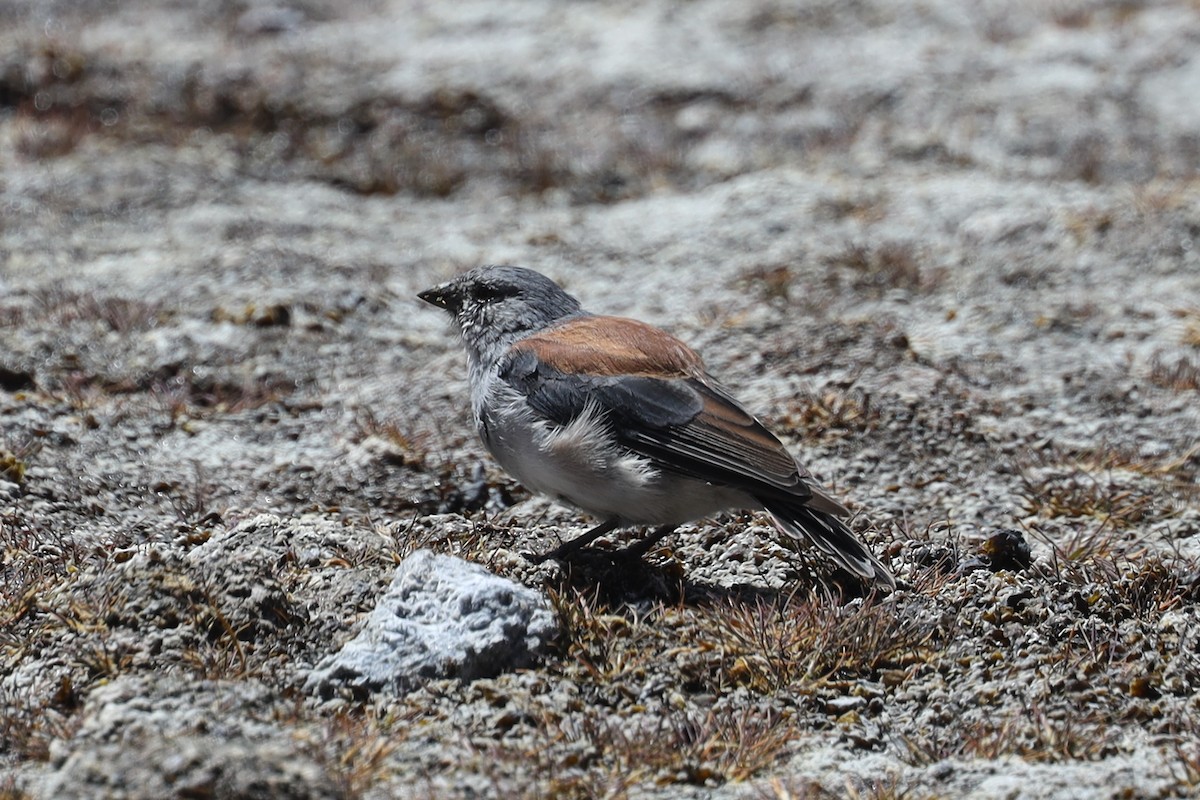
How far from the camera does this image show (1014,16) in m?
14.5

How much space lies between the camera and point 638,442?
5.74 meters

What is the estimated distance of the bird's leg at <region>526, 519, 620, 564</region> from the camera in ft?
19.0

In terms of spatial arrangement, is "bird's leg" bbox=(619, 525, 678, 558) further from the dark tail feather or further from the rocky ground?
the dark tail feather

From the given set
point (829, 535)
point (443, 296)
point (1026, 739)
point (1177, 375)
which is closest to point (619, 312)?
point (443, 296)

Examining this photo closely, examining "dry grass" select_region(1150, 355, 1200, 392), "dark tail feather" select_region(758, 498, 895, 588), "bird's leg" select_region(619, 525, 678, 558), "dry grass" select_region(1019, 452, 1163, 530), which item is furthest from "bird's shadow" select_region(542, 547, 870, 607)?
"dry grass" select_region(1150, 355, 1200, 392)

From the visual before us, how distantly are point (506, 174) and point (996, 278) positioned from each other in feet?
15.7

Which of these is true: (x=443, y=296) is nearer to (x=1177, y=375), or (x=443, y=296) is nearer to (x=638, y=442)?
(x=638, y=442)

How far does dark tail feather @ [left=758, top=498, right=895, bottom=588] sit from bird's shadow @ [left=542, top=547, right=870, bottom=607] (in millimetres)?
154

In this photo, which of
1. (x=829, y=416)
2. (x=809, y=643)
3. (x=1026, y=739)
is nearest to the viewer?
(x=1026, y=739)

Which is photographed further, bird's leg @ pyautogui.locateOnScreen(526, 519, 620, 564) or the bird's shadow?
bird's leg @ pyautogui.locateOnScreen(526, 519, 620, 564)

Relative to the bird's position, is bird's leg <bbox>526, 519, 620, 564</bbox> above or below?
below

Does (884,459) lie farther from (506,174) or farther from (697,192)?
(506,174)

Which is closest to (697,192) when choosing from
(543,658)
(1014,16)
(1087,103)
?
(1087,103)

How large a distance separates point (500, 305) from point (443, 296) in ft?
1.36
